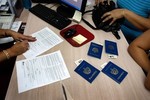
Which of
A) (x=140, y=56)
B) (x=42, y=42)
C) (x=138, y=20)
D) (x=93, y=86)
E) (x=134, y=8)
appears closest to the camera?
(x=93, y=86)

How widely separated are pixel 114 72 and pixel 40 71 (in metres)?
0.46

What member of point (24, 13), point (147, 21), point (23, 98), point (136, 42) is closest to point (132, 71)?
point (136, 42)

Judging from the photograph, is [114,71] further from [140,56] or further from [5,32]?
[5,32]

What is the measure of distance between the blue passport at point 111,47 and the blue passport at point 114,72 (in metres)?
0.10

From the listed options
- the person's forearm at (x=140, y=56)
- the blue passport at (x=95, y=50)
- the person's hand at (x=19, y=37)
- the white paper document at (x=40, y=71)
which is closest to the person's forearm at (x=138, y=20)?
the person's forearm at (x=140, y=56)

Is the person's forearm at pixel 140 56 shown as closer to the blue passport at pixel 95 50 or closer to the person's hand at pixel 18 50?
the blue passport at pixel 95 50

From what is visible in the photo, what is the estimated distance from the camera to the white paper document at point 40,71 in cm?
96

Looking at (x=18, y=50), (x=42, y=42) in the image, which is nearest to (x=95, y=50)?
(x=42, y=42)

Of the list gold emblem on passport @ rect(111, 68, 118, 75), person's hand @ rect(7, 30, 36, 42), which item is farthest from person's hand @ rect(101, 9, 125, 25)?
person's hand @ rect(7, 30, 36, 42)

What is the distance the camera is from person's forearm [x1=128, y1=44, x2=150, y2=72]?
1061 mm

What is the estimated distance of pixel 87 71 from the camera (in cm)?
103

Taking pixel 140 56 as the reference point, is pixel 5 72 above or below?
below

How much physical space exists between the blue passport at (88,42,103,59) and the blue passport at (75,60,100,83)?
92mm

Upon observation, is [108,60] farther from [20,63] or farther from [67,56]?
[20,63]
